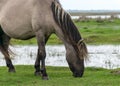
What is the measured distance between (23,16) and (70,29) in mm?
1706

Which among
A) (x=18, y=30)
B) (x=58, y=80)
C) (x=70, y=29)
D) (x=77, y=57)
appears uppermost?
(x=70, y=29)

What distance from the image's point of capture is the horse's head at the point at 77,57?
11820mm

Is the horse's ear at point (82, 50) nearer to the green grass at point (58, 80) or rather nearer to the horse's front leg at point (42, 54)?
the green grass at point (58, 80)

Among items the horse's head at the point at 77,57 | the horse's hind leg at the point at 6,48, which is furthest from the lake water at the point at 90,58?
the horse's head at the point at 77,57

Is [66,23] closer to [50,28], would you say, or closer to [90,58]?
[50,28]

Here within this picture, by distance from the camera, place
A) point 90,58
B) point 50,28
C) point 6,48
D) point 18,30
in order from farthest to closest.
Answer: point 90,58 < point 6,48 < point 18,30 < point 50,28

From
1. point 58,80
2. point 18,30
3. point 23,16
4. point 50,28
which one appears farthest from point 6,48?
point 58,80

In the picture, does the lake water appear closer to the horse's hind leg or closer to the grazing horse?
the horse's hind leg

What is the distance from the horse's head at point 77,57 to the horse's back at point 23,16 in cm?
125

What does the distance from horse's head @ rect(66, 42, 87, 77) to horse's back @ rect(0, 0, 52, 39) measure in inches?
49.3

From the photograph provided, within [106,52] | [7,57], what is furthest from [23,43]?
[7,57]

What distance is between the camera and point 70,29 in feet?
38.8

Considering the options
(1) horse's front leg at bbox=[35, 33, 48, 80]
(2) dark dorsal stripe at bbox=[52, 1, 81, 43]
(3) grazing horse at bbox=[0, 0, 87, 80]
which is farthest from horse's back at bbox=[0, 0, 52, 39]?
(1) horse's front leg at bbox=[35, 33, 48, 80]

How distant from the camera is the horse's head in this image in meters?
11.8
